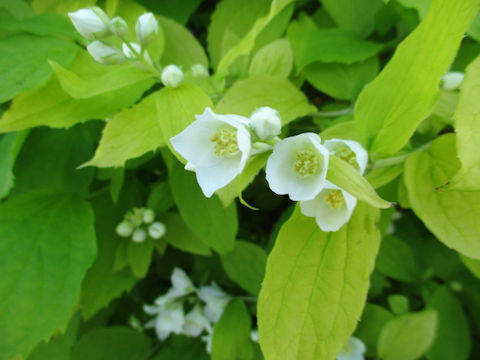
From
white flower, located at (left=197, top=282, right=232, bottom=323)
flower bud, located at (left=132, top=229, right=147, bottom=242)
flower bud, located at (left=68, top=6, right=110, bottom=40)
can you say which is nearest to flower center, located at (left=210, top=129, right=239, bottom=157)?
flower bud, located at (left=68, top=6, right=110, bottom=40)

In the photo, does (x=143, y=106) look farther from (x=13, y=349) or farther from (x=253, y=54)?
(x=13, y=349)

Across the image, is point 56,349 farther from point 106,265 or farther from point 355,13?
point 355,13

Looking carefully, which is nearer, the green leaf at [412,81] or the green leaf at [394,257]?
the green leaf at [412,81]

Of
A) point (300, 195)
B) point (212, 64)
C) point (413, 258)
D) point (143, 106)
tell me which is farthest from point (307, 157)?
point (413, 258)

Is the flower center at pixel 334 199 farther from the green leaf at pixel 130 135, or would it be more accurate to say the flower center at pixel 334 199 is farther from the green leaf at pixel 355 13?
the green leaf at pixel 355 13

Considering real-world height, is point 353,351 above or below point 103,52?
below

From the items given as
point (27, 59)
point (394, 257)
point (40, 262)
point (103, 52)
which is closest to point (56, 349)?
point (40, 262)

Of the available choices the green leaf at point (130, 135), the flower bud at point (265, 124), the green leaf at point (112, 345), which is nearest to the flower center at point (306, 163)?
the flower bud at point (265, 124)
